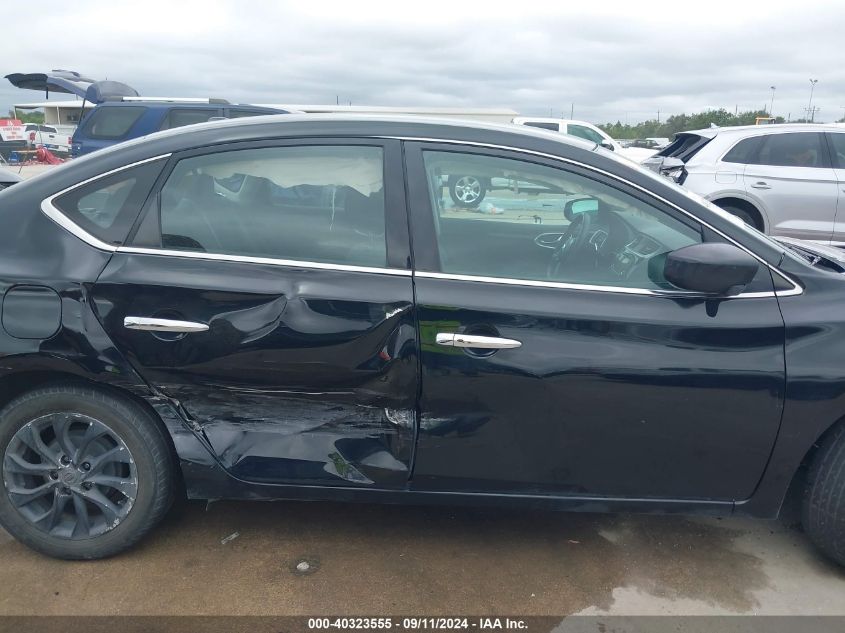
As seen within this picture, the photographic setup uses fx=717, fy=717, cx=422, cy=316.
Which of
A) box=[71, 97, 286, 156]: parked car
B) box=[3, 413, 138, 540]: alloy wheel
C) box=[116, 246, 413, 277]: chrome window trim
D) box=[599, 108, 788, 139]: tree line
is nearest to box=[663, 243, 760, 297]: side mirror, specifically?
box=[116, 246, 413, 277]: chrome window trim

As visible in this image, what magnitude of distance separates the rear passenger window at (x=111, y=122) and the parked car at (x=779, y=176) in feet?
28.5

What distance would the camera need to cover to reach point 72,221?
2670 mm

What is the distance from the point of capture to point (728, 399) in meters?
2.48

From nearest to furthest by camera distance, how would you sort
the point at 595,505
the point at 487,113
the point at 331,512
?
the point at 595,505, the point at 331,512, the point at 487,113

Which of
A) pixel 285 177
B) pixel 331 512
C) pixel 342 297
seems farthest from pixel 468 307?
pixel 331 512

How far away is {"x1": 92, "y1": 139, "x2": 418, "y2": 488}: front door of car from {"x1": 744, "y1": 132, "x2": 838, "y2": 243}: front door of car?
704cm

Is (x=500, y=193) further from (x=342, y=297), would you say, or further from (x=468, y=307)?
(x=342, y=297)

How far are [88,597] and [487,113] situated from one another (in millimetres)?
13289

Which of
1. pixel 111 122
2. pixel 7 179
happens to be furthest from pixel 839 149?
pixel 111 122

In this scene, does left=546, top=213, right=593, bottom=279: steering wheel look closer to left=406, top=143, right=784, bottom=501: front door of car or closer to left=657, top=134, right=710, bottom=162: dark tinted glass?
left=406, top=143, right=784, bottom=501: front door of car

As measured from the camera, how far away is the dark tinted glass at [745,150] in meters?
8.43

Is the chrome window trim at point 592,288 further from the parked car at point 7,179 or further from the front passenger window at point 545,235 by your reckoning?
the parked car at point 7,179

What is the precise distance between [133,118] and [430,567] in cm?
1113

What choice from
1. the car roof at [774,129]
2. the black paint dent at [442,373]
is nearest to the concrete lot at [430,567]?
the black paint dent at [442,373]
